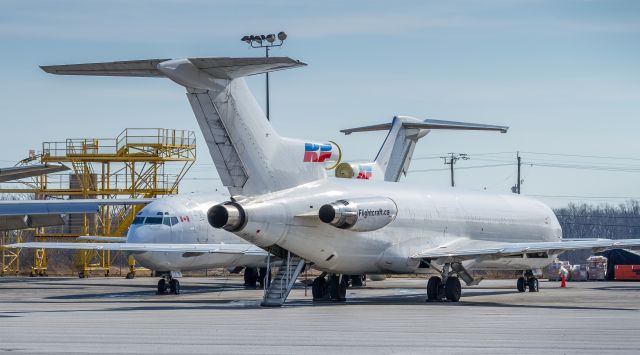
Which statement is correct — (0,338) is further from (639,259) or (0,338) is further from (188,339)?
(639,259)

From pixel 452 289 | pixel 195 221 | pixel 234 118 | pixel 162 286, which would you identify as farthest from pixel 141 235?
pixel 234 118

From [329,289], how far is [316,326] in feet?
40.5

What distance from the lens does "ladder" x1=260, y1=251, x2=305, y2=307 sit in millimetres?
28484

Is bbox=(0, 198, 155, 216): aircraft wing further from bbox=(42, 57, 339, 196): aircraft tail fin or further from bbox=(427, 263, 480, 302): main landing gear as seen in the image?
bbox=(427, 263, 480, 302): main landing gear

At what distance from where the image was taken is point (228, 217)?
26.3 m

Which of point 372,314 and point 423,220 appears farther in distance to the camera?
point 423,220

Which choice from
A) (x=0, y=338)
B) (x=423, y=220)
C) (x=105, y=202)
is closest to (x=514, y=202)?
(x=423, y=220)

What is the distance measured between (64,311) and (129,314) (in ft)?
7.90

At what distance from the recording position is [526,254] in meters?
32.6

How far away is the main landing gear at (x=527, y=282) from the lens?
133ft

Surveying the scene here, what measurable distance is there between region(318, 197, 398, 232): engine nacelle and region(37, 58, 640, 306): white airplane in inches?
1.2

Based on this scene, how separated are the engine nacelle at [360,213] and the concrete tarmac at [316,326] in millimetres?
2266

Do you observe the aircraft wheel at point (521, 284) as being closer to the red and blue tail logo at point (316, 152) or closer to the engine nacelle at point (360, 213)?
the engine nacelle at point (360, 213)

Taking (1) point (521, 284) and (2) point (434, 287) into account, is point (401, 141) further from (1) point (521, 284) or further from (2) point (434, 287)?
(2) point (434, 287)
